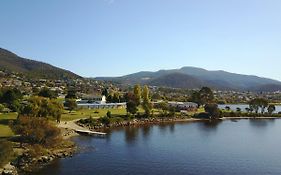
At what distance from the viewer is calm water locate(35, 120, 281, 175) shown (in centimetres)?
3956

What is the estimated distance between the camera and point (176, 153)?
4831 centimetres

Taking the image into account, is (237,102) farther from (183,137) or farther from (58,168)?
(58,168)

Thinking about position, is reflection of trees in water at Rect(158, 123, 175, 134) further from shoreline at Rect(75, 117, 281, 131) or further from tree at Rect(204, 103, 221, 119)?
tree at Rect(204, 103, 221, 119)

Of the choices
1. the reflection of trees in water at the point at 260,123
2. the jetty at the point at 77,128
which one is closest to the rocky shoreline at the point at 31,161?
the jetty at the point at 77,128

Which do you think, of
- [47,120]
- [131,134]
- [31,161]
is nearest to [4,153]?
[31,161]

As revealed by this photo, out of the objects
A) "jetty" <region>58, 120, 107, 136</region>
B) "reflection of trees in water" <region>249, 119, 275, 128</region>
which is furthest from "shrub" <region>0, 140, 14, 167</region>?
"reflection of trees in water" <region>249, 119, 275, 128</region>

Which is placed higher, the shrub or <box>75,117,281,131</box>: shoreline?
<box>75,117,281,131</box>: shoreline

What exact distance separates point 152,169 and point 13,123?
70.9 ft

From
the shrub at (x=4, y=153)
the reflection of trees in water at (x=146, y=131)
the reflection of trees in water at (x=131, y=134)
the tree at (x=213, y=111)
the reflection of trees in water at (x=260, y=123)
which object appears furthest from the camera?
the tree at (x=213, y=111)

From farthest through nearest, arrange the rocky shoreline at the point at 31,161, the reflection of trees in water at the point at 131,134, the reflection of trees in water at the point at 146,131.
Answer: the reflection of trees in water at the point at 146,131, the reflection of trees in water at the point at 131,134, the rocky shoreline at the point at 31,161

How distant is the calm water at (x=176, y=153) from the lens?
39562 millimetres

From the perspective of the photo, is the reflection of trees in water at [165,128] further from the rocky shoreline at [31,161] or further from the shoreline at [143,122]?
the rocky shoreline at [31,161]

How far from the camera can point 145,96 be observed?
94.2m

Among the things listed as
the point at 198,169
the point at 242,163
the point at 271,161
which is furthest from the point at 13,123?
the point at 271,161
